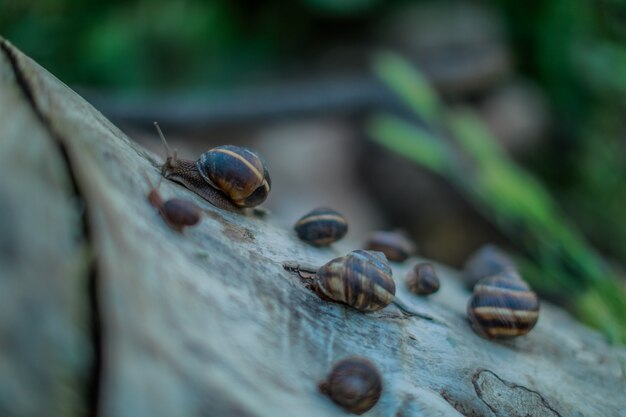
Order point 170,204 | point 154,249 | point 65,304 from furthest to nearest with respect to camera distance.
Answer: point 170,204, point 154,249, point 65,304

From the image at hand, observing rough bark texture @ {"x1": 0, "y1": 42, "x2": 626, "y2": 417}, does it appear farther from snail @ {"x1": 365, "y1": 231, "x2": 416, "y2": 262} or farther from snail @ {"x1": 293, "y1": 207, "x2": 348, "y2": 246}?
snail @ {"x1": 365, "y1": 231, "x2": 416, "y2": 262}

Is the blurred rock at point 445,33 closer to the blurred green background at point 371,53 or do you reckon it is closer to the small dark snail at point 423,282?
the blurred green background at point 371,53

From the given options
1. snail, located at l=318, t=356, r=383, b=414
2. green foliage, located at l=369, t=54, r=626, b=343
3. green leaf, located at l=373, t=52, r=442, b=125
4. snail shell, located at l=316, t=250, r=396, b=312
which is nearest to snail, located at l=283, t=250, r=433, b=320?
snail shell, located at l=316, t=250, r=396, b=312

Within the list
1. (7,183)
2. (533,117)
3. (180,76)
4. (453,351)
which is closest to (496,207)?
(453,351)

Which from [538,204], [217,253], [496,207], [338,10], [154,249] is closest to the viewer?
[154,249]

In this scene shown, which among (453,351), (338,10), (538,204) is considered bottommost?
(453,351)

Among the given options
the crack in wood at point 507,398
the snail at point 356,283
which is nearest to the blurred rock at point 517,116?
the crack in wood at point 507,398

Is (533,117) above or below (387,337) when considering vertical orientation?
above

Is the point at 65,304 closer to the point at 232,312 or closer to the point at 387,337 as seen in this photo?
the point at 232,312
